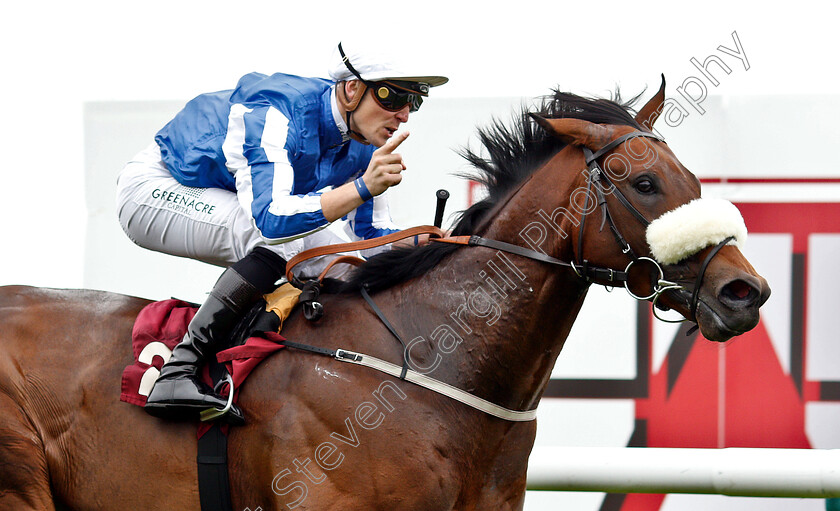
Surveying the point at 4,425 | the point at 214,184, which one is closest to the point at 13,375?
the point at 4,425

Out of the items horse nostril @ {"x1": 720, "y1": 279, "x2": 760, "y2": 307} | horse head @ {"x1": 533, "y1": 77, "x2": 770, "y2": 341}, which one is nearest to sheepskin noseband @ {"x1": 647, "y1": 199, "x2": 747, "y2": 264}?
horse head @ {"x1": 533, "y1": 77, "x2": 770, "y2": 341}

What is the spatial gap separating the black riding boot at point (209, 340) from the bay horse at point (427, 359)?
87 millimetres

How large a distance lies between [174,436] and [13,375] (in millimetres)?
550

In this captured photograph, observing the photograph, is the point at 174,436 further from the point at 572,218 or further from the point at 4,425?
the point at 572,218

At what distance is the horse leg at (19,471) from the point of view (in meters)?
2.26

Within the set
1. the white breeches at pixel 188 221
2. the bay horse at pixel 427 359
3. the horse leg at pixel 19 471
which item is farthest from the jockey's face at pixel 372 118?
the horse leg at pixel 19 471

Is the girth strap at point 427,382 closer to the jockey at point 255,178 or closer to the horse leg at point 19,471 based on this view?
the jockey at point 255,178

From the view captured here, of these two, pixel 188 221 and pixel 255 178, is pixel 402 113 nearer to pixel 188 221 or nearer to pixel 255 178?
pixel 255 178

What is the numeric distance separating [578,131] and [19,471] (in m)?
1.86

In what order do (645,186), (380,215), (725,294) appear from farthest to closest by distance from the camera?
(380,215), (645,186), (725,294)

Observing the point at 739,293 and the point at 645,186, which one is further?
the point at 645,186

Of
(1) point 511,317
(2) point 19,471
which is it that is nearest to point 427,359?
(1) point 511,317

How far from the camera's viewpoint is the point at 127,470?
2240mm

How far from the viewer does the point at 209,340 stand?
7.34ft
